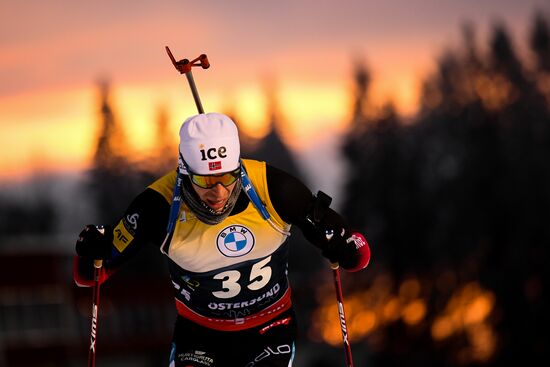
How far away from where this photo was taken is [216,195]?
8.59 m

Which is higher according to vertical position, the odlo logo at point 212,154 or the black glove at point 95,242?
the odlo logo at point 212,154

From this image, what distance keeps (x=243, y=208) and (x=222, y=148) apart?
0.52 meters

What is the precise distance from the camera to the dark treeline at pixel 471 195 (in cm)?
7019

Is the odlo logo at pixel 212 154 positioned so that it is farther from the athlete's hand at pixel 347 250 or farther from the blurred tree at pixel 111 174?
the blurred tree at pixel 111 174

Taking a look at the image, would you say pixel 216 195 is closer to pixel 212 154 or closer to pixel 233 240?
pixel 212 154

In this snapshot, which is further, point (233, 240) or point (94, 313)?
point (94, 313)

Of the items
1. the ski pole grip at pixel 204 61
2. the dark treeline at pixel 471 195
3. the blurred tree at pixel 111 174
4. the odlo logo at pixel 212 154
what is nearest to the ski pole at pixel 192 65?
the ski pole grip at pixel 204 61

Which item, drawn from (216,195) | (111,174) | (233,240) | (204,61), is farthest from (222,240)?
(111,174)

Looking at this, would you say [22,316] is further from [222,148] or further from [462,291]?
[222,148]

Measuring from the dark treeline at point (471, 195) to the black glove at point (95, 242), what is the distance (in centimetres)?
5815

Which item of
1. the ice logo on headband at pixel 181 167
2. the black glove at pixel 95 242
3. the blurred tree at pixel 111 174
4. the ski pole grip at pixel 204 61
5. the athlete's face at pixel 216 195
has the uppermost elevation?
the ski pole grip at pixel 204 61

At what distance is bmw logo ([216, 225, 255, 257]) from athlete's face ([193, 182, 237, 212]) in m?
0.25

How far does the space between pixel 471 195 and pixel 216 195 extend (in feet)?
237

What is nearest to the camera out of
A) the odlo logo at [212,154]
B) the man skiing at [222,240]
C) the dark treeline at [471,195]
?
the odlo logo at [212,154]
